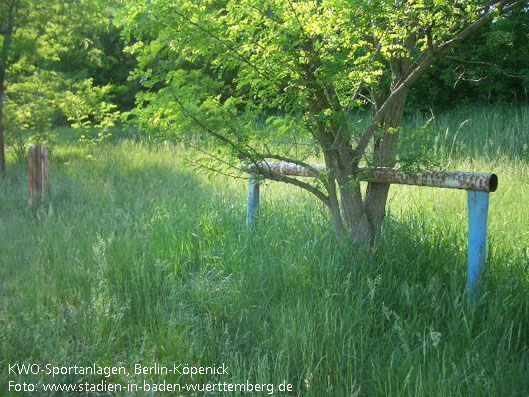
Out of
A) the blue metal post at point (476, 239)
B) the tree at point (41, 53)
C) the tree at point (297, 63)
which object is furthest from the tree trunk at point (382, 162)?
the tree at point (41, 53)

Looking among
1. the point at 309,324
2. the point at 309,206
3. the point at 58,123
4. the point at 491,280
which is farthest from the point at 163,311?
the point at 58,123

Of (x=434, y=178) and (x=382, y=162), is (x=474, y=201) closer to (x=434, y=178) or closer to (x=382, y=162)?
(x=434, y=178)

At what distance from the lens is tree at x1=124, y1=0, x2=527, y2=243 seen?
11.3 ft

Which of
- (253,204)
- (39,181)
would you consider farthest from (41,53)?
(253,204)

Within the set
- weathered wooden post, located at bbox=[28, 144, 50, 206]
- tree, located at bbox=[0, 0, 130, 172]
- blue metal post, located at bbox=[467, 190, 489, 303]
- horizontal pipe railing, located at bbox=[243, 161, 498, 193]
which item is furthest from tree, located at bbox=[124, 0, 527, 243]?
tree, located at bbox=[0, 0, 130, 172]

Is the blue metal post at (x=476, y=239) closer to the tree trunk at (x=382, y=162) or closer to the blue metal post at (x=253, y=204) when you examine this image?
the tree trunk at (x=382, y=162)

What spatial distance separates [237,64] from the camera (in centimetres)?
379

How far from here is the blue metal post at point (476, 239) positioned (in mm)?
3559

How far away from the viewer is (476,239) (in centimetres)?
360

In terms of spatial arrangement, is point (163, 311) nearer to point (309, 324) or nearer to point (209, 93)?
point (309, 324)

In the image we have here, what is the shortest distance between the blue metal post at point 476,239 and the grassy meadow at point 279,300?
0.43ft

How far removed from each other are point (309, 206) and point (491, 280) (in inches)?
95.3

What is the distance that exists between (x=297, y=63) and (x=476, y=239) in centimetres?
165

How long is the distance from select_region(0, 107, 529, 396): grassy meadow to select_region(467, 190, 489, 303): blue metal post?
131mm
